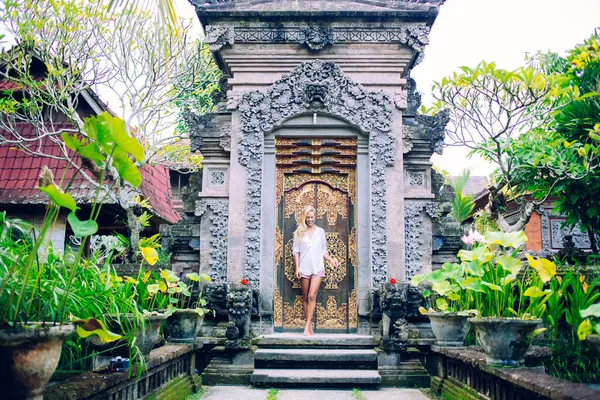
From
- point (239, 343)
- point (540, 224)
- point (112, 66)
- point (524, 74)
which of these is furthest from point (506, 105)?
point (540, 224)

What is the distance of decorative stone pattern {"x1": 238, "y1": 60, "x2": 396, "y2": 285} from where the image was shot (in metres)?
7.56

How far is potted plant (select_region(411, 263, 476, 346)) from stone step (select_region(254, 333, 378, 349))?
3.82ft

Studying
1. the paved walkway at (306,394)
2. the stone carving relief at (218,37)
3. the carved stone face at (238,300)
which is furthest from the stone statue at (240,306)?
the stone carving relief at (218,37)

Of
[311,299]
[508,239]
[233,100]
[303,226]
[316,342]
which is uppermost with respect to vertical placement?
[233,100]

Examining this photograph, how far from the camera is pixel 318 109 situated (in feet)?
25.0

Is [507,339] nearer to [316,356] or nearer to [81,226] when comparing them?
[316,356]

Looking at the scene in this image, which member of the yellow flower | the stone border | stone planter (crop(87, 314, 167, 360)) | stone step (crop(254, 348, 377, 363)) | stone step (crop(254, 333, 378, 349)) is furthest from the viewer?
stone step (crop(254, 333, 378, 349))

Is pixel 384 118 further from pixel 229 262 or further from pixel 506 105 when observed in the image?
pixel 229 262

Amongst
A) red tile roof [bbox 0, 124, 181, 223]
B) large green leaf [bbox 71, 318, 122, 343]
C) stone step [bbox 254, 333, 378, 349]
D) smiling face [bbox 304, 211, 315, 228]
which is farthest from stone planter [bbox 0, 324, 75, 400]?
red tile roof [bbox 0, 124, 181, 223]

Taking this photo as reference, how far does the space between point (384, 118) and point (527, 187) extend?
10.9 ft

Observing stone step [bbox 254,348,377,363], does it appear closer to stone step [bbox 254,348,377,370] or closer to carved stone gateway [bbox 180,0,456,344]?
stone step [bbox 254,348,377,370]

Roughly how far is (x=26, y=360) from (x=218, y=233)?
498 centimetres

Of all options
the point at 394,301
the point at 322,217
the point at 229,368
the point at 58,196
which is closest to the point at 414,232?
the point at 322,217

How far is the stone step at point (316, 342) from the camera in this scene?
21.8 ft
